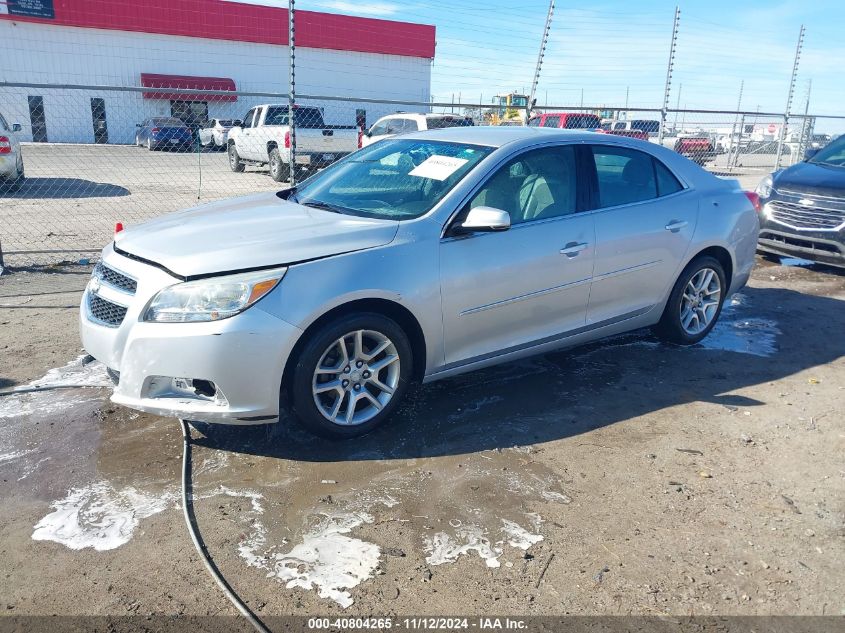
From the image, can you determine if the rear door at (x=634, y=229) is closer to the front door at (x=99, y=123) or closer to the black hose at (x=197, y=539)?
the black hose at (x=197, y=539)

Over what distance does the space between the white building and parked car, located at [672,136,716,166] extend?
585 inches

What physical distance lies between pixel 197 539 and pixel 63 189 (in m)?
15.0

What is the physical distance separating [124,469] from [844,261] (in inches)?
309

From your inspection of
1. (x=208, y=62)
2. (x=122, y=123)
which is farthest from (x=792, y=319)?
(x=208, y=62)

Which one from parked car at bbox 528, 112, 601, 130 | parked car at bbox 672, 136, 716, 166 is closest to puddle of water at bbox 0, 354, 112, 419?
parked car at bbox 528, 112, 601, 130

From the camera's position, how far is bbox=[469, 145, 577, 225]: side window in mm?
4199

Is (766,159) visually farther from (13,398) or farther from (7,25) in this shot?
(7,25)

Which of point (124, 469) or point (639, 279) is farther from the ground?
point (639, 279)

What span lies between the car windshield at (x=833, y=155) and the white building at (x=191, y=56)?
25.3 m

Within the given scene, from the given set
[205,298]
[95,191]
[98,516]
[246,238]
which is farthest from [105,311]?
[95,191]

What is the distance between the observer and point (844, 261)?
7.87 m

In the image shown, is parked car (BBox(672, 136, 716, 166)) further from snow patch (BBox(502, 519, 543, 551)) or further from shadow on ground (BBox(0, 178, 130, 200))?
snow patch (BBox(502, 519, 543, 551))

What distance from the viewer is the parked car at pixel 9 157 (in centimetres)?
1247

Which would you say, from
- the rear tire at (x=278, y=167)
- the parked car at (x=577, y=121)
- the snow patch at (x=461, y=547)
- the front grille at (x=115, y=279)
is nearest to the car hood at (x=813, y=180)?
the snow patch at (x=461, y=547)
